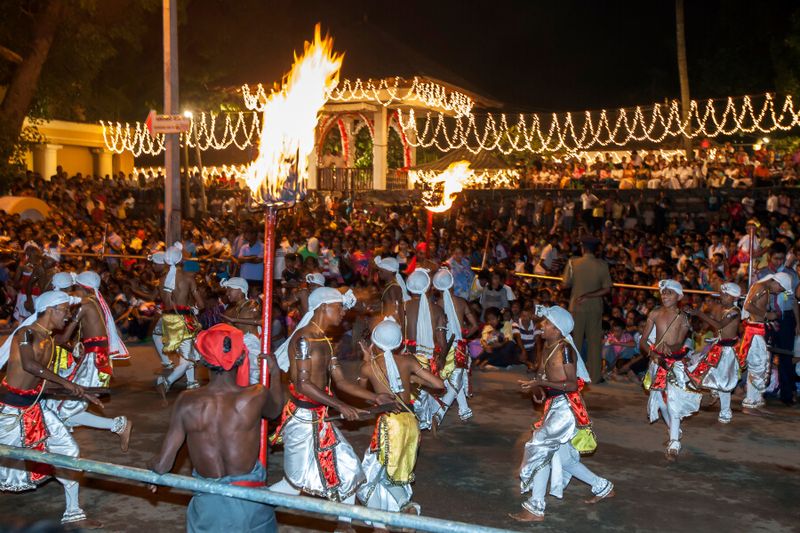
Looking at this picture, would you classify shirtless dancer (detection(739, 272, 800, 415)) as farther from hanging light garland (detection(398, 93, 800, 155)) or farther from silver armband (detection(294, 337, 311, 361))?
hanging light garland (detection(398, 93, 800, 155))

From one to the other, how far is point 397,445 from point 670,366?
12.1 ft

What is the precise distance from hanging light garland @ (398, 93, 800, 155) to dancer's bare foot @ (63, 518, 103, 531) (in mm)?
20860

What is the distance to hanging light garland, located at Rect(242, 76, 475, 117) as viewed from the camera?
2900 centimetres

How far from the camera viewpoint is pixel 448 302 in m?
10.8

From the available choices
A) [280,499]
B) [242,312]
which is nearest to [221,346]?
[280,499]

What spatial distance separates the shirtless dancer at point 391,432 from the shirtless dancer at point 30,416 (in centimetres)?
215

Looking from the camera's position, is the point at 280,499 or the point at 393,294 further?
the point at 393,294

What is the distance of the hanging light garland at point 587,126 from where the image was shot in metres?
26.0

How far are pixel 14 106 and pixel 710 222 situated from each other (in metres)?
19.8

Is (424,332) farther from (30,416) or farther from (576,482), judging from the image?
(30,416)

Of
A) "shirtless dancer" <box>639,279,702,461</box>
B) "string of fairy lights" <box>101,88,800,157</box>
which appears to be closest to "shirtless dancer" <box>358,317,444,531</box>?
"shirtless dancer" <box>639,279,702,461</box>

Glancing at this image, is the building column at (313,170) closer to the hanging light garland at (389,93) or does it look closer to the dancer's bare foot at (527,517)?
the hanging light garland at (389,93)

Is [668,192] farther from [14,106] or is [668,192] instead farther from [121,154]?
[121,154]

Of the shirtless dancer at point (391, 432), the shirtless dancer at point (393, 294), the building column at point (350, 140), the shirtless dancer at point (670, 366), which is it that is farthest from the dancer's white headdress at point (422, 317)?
the building column at point (350, 140)
